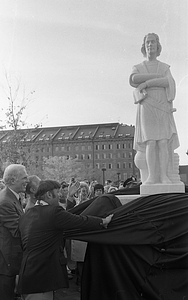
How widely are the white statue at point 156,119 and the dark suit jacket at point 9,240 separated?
97.9 inches

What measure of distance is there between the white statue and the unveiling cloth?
1510 mm

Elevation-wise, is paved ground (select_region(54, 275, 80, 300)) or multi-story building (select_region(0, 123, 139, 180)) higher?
multi-story building (select_region(0, 123, 139, 180))

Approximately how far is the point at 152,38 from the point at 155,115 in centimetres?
126

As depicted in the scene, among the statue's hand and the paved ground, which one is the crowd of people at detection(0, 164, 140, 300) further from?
the statue's hand

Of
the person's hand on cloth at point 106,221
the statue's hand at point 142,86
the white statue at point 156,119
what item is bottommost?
the person's hand on cloth at point 106,221

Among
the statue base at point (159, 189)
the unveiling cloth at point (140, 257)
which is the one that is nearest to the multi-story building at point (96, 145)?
the statue base at point (159, 189)

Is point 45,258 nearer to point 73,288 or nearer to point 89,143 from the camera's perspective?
point 73,288

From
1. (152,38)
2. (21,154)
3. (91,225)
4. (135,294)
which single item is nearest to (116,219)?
(91,225)

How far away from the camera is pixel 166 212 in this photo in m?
4.30

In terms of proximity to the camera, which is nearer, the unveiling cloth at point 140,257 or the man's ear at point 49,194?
the man's ear at point 49,194

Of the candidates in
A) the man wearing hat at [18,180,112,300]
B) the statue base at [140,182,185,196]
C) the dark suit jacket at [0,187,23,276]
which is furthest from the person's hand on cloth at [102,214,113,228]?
the statue base at [140,182,185,196]

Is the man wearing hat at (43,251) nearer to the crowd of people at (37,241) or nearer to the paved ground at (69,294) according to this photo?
the crowd of people at (37,241)

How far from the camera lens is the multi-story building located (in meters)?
69.6

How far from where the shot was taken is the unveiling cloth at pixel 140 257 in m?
4.09
